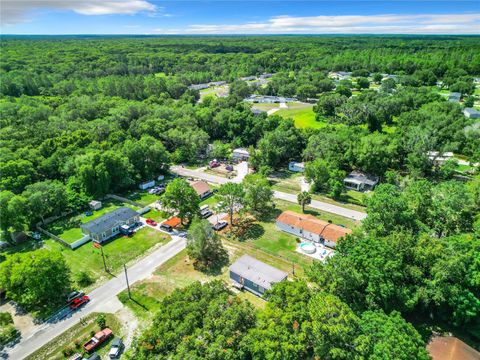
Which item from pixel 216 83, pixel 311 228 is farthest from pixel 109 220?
pixel 216 83

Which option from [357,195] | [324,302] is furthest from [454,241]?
[357,195]

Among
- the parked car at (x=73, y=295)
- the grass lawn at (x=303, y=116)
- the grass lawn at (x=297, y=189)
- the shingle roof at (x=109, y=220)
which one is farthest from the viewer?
the grass lawn at (x=303, y=116)

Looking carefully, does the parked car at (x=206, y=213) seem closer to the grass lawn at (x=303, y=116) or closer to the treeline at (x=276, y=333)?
the treeline at (x=276, y=333)

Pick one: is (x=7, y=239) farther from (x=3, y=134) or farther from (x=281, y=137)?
(x=281, y=137)

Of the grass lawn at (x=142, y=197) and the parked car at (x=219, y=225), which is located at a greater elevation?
the parked car at (x=219, y=225)

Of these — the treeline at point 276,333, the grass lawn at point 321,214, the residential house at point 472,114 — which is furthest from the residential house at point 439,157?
the treeline at point 276,333

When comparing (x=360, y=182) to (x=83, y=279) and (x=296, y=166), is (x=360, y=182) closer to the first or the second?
(x=296, y=166)
